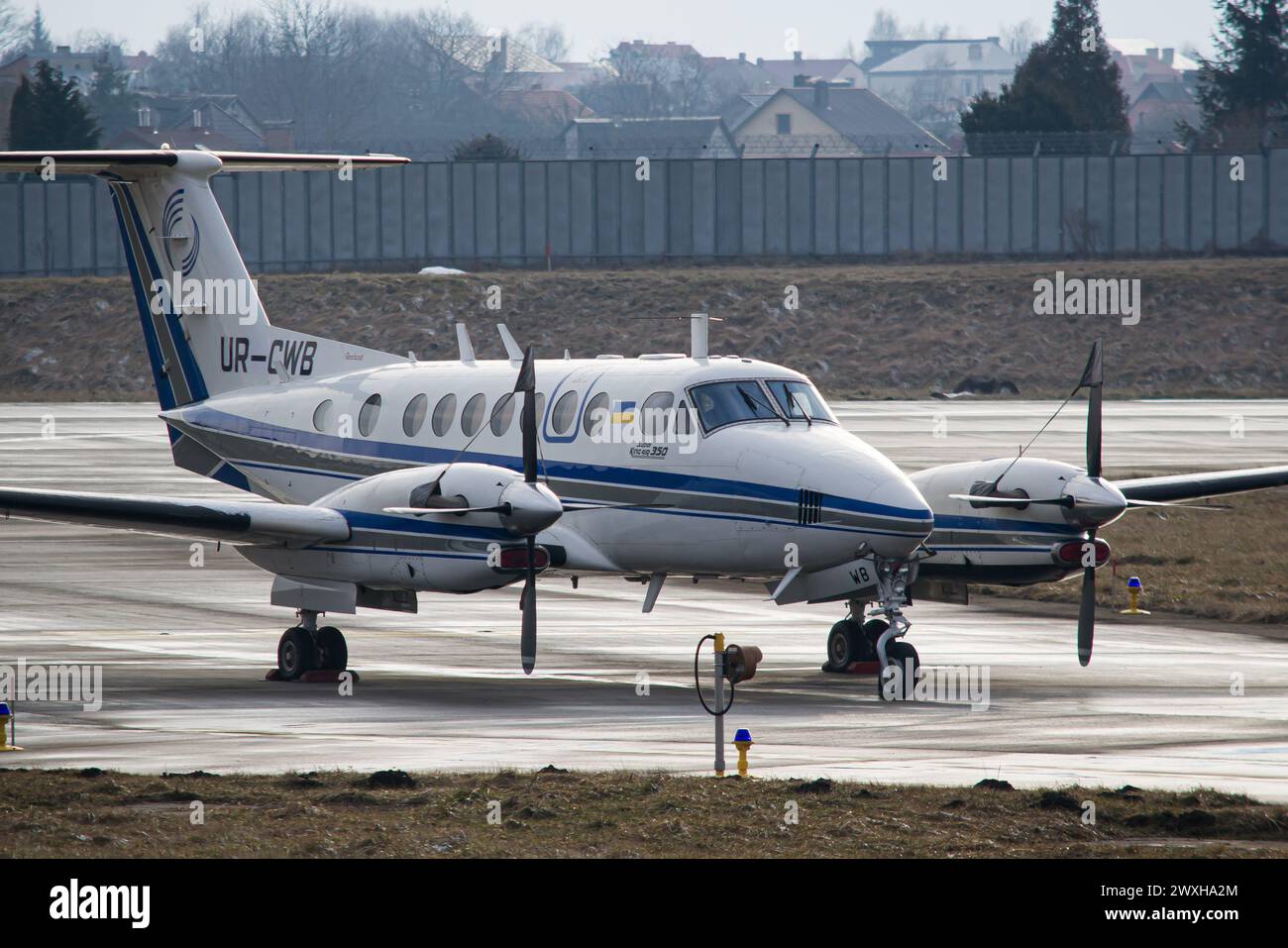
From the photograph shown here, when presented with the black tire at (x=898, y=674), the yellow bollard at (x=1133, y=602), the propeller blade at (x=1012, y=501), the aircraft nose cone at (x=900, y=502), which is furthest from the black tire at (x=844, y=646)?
the yellow bollard at (x=1133, y=602)

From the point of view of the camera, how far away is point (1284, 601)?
24.8 meters

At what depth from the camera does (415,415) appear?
21156 millimetres

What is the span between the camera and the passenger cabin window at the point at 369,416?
70.7 feet

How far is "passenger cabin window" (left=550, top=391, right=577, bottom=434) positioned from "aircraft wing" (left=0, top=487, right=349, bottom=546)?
259 cm

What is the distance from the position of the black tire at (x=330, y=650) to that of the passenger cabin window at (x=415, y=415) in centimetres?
273

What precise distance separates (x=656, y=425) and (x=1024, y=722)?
5173 mm

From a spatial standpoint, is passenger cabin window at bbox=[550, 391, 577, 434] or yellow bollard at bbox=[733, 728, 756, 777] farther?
passenger cabin window at bbox=[550, 391, 577, 434]

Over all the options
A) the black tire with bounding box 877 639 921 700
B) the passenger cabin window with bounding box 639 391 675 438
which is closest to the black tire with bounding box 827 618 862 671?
the black tire with bounding box 877 639 921 700

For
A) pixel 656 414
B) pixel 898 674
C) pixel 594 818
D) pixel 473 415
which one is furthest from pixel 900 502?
pixel 594 818

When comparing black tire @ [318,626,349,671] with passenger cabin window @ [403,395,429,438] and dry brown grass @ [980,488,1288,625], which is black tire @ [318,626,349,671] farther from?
dry brown grass @ [980,488,1288,625]

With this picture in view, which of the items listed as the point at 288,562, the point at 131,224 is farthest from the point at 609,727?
the point at 131,224

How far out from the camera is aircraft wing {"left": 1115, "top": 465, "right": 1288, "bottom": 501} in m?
21.4

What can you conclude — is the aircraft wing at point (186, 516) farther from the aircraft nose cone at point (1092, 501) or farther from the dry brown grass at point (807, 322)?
the dry brown grass at point (807, 322)

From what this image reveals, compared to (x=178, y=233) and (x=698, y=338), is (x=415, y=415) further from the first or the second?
(x=178, y=233)
